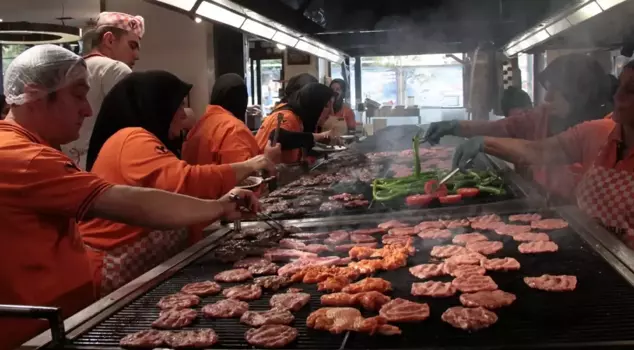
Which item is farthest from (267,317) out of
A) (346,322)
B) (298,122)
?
(298,122)

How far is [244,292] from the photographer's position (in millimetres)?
2416

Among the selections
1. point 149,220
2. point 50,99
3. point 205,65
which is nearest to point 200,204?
point 149,220

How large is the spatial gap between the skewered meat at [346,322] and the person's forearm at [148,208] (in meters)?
0.77

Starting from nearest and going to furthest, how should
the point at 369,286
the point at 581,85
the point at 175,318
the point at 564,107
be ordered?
the point at 175,318
the point at 369,286
the point at 581,85
the point at 564,107

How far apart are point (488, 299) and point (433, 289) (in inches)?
9.7

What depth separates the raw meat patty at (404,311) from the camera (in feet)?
6.57

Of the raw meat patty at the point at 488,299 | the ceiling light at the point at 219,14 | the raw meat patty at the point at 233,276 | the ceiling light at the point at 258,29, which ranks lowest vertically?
the raw meat patty at the point at 233,276

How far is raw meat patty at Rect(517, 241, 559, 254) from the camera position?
9.11ft

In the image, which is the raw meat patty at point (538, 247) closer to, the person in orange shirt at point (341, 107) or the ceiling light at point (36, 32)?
the ceiling light at point (36, 32)

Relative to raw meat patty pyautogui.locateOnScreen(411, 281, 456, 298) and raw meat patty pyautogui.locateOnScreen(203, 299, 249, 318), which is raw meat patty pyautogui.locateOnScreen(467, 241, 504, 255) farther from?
raw meat patty pyautogui.locateOnScreen(203, 299, 249, 318)

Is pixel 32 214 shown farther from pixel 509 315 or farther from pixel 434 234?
pixel 434 234

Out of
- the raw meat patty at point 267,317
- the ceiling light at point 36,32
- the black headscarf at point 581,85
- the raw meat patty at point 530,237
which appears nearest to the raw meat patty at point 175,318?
the raw meat patty at point 267,317

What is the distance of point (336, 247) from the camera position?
10.4 ft

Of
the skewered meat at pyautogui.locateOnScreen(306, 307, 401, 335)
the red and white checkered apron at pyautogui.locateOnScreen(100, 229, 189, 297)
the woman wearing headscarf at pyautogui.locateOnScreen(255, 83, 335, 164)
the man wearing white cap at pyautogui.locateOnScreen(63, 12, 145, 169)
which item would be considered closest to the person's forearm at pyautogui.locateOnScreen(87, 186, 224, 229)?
the red and white checkered apron at pyautogui.locateOnScreen(100, 229, 189, 297)
